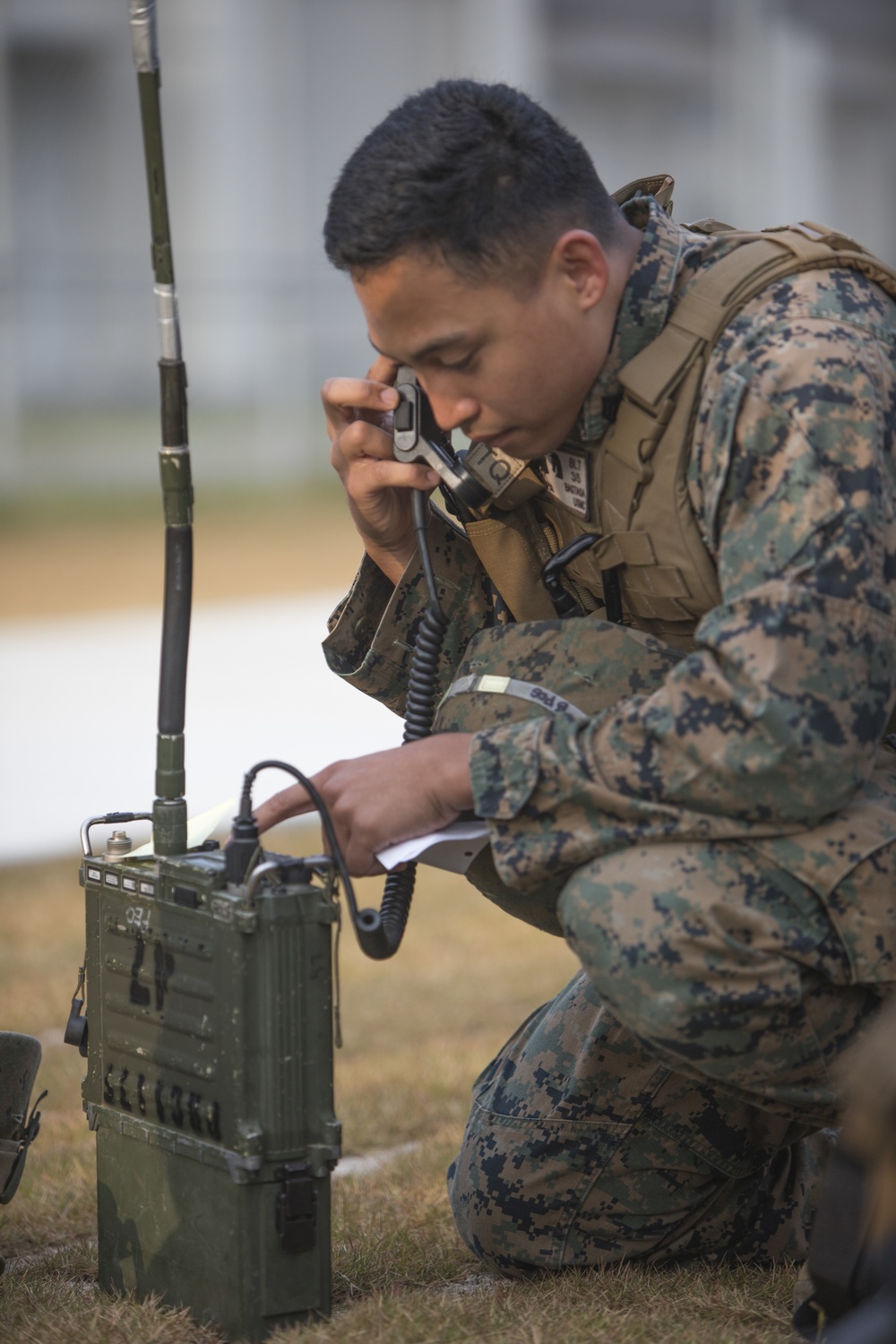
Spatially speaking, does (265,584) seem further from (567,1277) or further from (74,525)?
(567,1277)

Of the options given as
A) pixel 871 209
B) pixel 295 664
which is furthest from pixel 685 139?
pixel 295 664

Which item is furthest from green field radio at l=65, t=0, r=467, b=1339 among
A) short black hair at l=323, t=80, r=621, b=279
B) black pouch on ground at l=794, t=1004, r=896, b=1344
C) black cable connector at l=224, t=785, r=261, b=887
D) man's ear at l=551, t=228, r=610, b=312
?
black pouch on ground at l=794, t=1004, r=896, b=1344

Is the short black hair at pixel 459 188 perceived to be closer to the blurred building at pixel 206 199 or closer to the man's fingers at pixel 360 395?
the man's fingers at pixel 360 395

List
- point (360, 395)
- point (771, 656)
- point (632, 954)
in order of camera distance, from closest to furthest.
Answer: point (771, 656), point (632, 954), point (360, 395)

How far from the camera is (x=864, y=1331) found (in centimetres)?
151

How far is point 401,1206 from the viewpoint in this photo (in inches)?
135

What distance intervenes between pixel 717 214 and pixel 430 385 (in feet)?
81.3

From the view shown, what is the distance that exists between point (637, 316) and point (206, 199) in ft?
61.8

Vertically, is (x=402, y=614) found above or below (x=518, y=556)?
below

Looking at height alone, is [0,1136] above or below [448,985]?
above

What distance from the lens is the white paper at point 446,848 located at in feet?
8.56

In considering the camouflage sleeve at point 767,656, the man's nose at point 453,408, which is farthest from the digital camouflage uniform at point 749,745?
the man's nose at point 453,408

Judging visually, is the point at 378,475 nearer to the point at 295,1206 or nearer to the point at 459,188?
the point at 459,188

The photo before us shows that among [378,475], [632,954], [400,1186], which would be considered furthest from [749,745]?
[400,1186]
